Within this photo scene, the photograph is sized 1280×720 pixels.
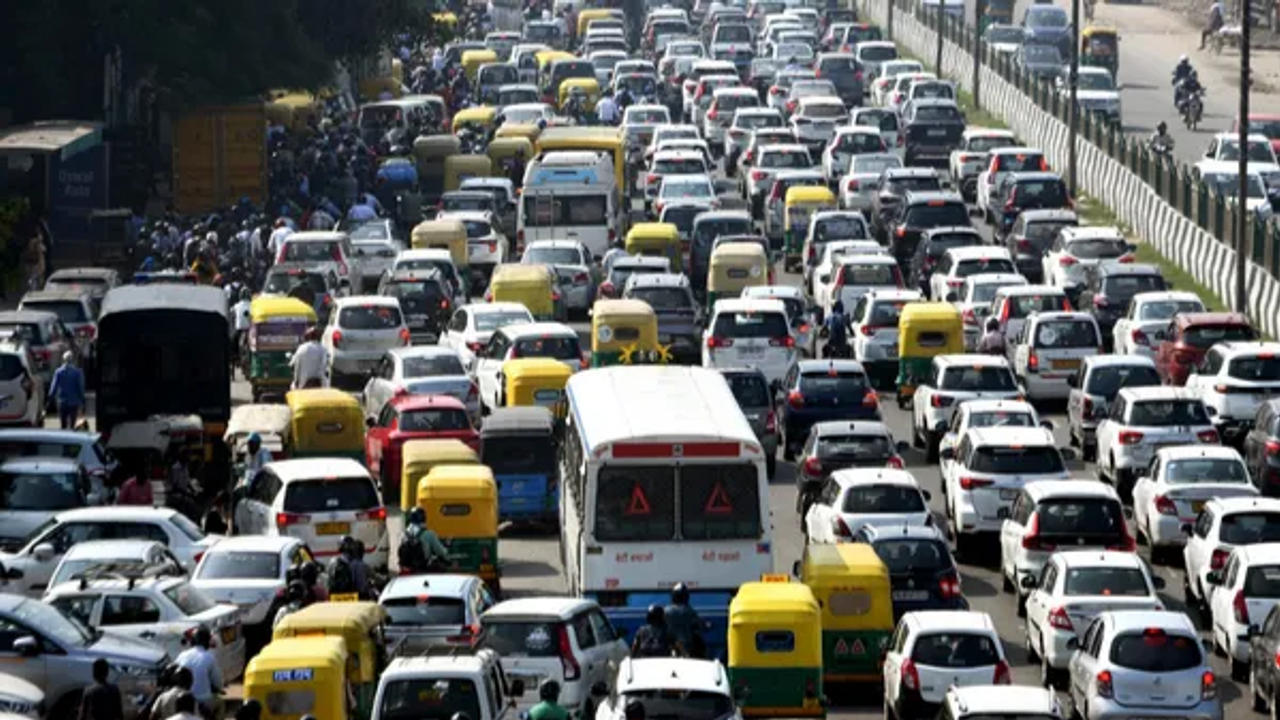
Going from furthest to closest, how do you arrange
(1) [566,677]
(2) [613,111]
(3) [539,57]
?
(3) [539,57] → (2) [613,111] → (1) [566,677]

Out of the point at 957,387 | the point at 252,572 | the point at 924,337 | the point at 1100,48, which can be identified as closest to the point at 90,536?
the point at 252,572

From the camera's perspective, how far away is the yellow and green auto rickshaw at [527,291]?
5806 centimetres

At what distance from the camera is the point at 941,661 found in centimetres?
3256

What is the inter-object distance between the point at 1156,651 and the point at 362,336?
24.0 m

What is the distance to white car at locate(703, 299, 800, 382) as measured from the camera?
5225 centimetres

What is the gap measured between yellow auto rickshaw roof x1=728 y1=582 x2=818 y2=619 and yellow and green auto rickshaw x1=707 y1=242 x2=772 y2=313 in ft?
89.3

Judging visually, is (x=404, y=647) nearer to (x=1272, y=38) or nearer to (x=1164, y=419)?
(x=1164, y=419)

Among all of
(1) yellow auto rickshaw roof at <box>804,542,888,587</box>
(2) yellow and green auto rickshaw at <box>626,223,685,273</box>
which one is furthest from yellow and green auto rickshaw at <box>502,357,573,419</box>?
(2) yellow and green auto rickshaw at <box>626,223,685,273</box>

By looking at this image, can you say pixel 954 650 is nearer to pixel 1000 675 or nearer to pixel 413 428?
pixel 1000 675

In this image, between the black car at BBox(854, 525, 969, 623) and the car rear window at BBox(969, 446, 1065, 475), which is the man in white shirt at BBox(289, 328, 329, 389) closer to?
the car rear window at BBox(969, 446, 1065, 475)

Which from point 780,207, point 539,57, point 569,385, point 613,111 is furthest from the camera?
point 539,57

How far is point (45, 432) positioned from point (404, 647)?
40.7 ft

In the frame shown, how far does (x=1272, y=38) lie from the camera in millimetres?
122312

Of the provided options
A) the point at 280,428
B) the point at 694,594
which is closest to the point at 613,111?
the point at 280,428
